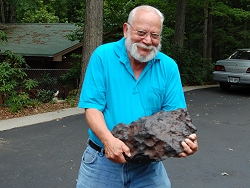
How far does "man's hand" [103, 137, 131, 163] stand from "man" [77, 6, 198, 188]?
129mm

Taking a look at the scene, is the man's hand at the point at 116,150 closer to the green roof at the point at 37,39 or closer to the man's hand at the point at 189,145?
the man's hand at the point at 189,145

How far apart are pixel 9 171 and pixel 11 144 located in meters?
1.45

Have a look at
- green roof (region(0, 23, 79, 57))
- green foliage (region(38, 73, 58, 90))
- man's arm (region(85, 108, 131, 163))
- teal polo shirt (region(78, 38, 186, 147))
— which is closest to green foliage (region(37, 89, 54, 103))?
green foliage (region(38, 73, 58, 90))

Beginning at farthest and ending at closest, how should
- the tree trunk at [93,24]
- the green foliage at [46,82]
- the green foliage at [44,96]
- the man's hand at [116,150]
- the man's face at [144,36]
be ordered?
the green foliage at [46,82] < the green foliage at [44,96] < the tree trunk at [93,24] < the man's face at [144,36] < the man's hand at [116,150]

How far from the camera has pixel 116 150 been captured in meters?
2.04

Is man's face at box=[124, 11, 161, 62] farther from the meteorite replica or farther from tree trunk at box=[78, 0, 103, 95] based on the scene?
tree trunk at box=[78, 0, 103, 95]

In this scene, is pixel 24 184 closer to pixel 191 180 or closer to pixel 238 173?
pixel 191 180

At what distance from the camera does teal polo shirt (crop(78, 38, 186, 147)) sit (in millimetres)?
2248

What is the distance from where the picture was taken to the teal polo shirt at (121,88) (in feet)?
7.38

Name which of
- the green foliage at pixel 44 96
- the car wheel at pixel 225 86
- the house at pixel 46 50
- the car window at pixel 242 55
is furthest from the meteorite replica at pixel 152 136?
the car wheel at pixel 225 86

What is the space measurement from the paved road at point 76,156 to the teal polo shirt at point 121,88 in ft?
7.93

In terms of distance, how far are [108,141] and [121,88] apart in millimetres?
383

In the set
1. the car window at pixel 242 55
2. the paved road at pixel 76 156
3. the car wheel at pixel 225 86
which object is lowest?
the car wheel at pixel 225 86

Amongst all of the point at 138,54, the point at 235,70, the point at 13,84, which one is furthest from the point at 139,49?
the point at 235,70
